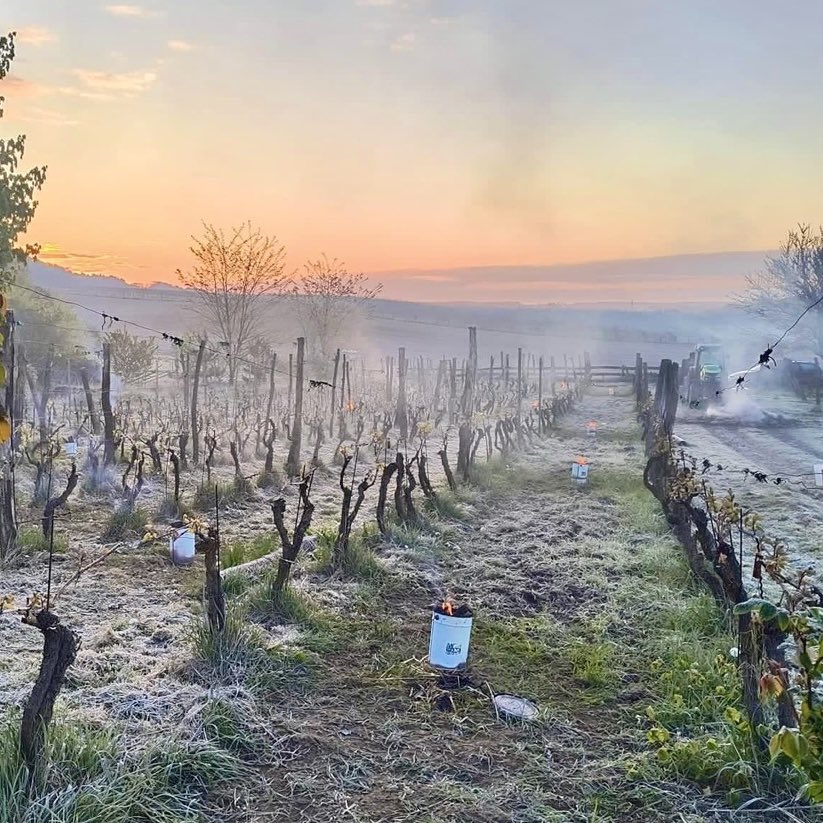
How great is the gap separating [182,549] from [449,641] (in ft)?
9.07

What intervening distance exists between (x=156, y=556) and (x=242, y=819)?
135 inches

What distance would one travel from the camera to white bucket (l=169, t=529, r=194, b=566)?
5547mm

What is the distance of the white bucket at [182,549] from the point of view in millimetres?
5547

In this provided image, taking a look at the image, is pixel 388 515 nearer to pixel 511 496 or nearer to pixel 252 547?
pixel 252 547

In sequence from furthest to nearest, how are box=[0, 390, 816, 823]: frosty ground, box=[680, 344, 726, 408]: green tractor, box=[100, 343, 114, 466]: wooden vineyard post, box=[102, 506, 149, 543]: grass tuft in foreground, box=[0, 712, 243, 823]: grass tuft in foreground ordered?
box=[680, 344, 726, 408]: green tractor
box=[100, 343, 114, 466]: wooden vineyard post
box=[102, 506, 149, 543]: grass tuft in foreground
box=[0, 390, 816, 823]: frosty ground
box=[0, 712, 243, 823]: grass tuft in foreground

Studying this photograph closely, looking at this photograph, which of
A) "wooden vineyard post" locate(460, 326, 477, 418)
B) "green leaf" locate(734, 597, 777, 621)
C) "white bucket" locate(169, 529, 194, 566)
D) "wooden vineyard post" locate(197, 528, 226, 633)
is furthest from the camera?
"wooden vineyard post" locate(460, 326, 477, 418)

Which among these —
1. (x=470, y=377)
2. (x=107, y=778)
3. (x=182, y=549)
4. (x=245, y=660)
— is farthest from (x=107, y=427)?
(x=470, y=377)

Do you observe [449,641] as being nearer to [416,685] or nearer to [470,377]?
[416,685]

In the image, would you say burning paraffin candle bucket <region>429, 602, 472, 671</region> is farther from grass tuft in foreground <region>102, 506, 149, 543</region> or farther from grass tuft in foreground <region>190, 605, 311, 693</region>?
grass tuft in foreground <region>102, 506, 149, 543</region>

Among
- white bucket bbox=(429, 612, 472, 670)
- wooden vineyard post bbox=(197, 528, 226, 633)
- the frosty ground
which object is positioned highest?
wooden vineyard post bbox=(197, 528, 226, 633)

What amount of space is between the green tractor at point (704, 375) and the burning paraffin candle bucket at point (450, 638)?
15944mm

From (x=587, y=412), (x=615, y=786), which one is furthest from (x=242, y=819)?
(x=587, y=412)

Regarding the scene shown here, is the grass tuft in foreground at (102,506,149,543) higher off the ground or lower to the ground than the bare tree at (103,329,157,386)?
lower

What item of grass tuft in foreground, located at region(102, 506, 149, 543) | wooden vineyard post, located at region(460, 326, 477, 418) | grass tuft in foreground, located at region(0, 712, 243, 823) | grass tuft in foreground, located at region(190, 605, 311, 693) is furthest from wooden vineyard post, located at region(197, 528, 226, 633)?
wooden vineyard post, located at region(460, 326, 477, 418)
